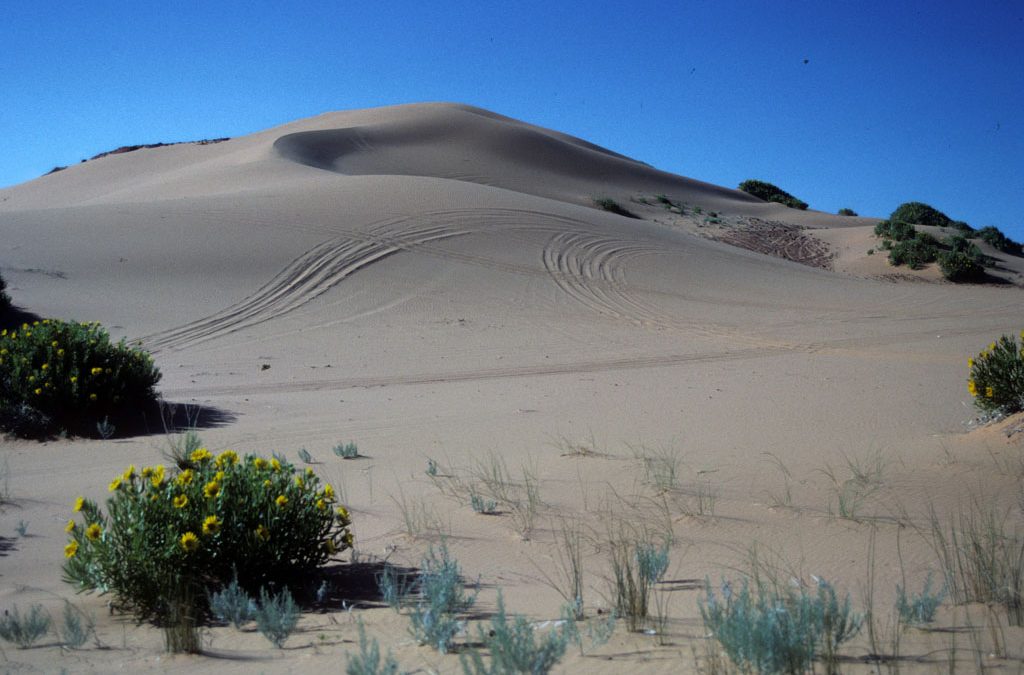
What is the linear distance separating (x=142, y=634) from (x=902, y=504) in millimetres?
5168

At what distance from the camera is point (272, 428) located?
31.7 feet

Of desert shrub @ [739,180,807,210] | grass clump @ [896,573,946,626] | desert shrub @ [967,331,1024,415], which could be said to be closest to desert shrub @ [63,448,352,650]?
grass clump @ [896,573,946,626]

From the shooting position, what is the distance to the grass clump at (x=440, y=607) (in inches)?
140

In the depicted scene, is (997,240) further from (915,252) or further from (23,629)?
(23,629)

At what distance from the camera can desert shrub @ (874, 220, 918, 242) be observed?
37.6 metres

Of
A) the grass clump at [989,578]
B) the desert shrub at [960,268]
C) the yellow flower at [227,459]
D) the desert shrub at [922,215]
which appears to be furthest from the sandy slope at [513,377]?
the desert shrub at [922,215]

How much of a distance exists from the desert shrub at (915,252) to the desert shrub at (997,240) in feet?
28.3

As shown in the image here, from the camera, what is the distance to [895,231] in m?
38.7

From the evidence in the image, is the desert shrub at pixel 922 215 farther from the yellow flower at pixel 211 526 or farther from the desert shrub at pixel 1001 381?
the yellow flower at pixel 211 526

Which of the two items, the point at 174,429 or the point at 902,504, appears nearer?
the point at 902,504

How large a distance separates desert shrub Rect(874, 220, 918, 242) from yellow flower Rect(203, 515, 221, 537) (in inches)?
1521

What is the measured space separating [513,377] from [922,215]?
4551 cm

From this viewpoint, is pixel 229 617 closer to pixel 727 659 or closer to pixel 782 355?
pixel 727 659

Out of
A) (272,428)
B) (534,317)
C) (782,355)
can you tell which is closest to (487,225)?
(534,317)
